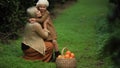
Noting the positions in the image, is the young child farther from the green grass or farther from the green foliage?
the green foliage

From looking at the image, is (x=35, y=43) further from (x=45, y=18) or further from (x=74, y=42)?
(x=74, y=42)

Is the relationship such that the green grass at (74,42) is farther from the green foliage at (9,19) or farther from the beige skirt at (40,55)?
the green foliage at (9,19)

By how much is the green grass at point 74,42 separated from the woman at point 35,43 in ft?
0.63

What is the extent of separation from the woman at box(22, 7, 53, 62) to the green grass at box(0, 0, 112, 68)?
0.63ft

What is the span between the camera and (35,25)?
798 cm

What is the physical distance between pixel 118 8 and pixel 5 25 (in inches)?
328

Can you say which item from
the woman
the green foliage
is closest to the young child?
the woman

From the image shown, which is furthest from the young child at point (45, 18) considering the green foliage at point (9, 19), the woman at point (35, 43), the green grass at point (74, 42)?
the green foliage at point (9, 19)

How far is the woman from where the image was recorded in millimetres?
8062

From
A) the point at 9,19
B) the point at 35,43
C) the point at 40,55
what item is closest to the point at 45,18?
the point at 35,43

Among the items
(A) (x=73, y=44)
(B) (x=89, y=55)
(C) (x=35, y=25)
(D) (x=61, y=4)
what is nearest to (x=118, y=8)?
(C) (x=35, y=25)

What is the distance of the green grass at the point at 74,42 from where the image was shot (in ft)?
26.5

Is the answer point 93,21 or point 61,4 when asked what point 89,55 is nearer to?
point 93,21

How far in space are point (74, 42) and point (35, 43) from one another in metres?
3.36
